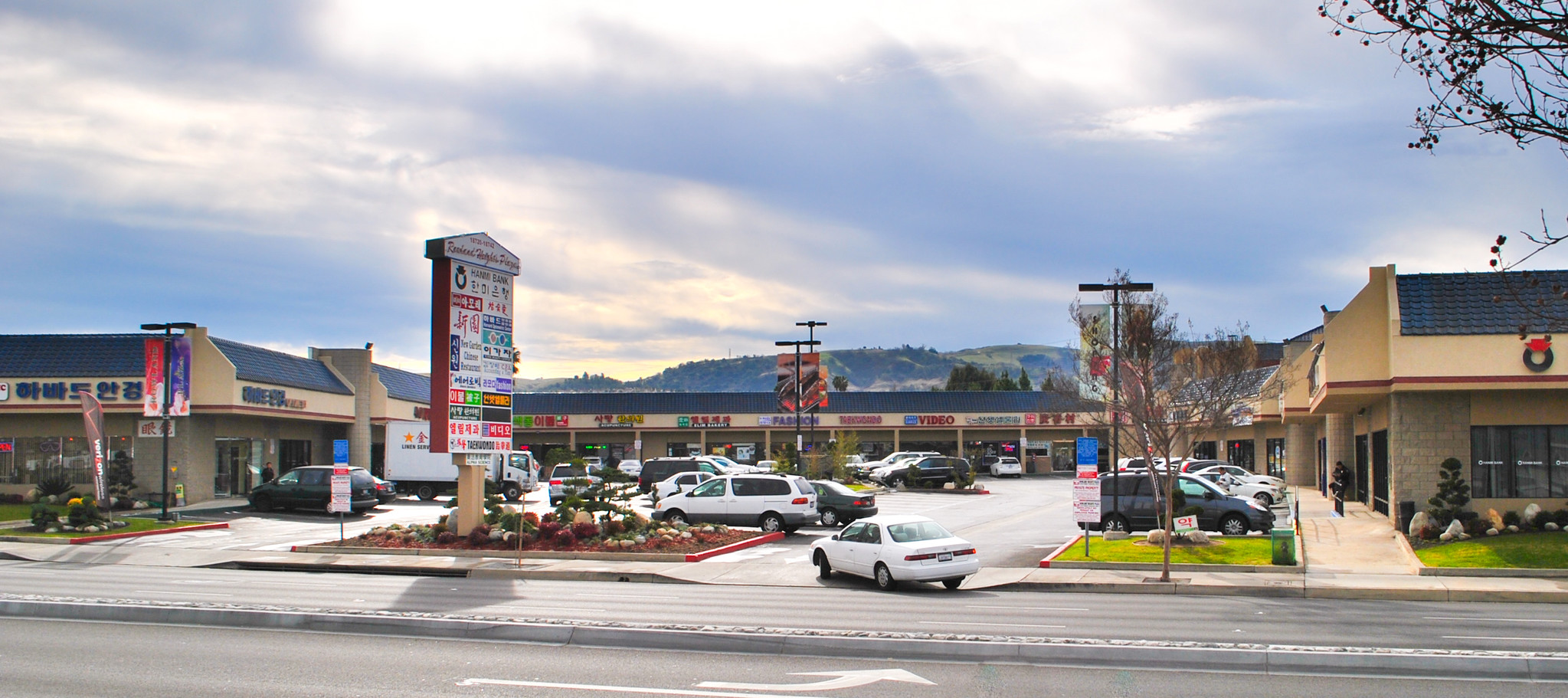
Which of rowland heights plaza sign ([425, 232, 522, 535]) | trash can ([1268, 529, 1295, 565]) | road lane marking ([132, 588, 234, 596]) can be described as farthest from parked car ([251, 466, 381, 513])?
trash can ([1268, 529, 1295, 565])

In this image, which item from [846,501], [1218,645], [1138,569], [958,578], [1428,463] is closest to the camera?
[1218,645]

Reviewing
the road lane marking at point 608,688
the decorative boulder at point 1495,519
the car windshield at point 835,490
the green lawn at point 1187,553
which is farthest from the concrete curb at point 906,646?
the car windshield at point 835,490

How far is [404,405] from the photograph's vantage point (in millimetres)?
59375

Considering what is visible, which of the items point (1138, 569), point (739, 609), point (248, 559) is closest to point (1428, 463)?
point (1138, 569)

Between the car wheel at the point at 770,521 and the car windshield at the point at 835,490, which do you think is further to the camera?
the car windshield at the point at 835,490

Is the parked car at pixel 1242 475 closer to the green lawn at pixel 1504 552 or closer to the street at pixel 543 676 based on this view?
the green lawn at pixel 1504 552

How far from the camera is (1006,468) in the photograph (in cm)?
7006

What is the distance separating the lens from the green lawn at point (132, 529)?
29516 mm

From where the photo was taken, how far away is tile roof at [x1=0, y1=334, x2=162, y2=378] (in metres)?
41.8

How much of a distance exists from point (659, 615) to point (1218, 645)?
736 centimetres

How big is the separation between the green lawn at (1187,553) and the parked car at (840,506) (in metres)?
7.83

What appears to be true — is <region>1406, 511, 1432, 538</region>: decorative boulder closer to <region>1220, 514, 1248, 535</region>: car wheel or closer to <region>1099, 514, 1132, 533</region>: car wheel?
<region>1220, 514, 1248, 535</region>: car wheel

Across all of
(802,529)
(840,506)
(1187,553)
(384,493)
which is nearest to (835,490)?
(840,506)

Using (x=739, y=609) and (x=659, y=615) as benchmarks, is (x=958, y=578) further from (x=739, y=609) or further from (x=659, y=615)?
(x=659, y=615)
